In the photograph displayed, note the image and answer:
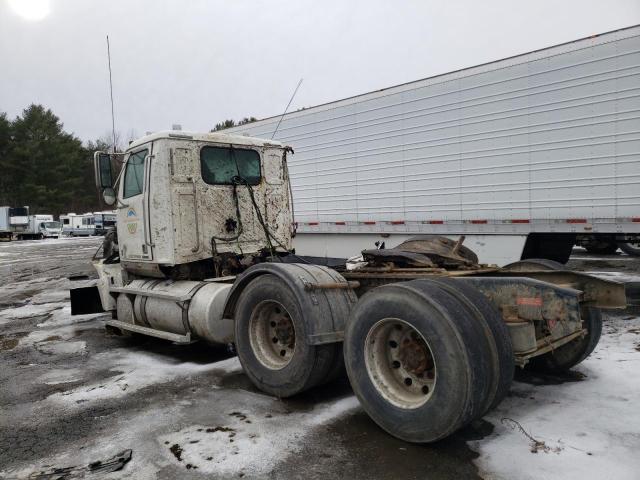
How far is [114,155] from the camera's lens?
679cm

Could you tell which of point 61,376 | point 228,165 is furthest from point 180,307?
point 228,165

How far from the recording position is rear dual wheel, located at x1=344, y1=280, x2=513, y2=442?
10.3ft

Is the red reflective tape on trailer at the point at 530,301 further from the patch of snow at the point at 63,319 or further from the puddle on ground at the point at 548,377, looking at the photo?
the patch of snow at the point at 63,319

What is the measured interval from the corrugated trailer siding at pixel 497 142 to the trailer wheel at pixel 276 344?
204 inches

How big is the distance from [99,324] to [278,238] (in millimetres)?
3686

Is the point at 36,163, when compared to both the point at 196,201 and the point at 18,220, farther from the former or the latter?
the point at 196,201

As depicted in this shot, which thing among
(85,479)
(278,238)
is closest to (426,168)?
(278,238)

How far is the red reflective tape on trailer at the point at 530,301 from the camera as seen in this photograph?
11.9ft

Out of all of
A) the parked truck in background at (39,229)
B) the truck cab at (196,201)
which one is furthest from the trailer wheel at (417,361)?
the parked truck in background at (39,229)

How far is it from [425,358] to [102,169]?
5119 mm

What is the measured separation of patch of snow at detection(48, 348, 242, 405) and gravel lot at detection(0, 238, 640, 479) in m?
0.02

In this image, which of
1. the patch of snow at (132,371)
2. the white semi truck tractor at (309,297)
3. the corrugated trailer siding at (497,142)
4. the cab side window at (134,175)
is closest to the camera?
the white semi truck tractor at (309,297)

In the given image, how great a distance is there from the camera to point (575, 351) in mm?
4617

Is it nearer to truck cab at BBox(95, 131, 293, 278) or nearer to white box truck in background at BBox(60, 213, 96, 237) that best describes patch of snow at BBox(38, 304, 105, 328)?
truck cab at BBox(95, 131, 293, 278)
